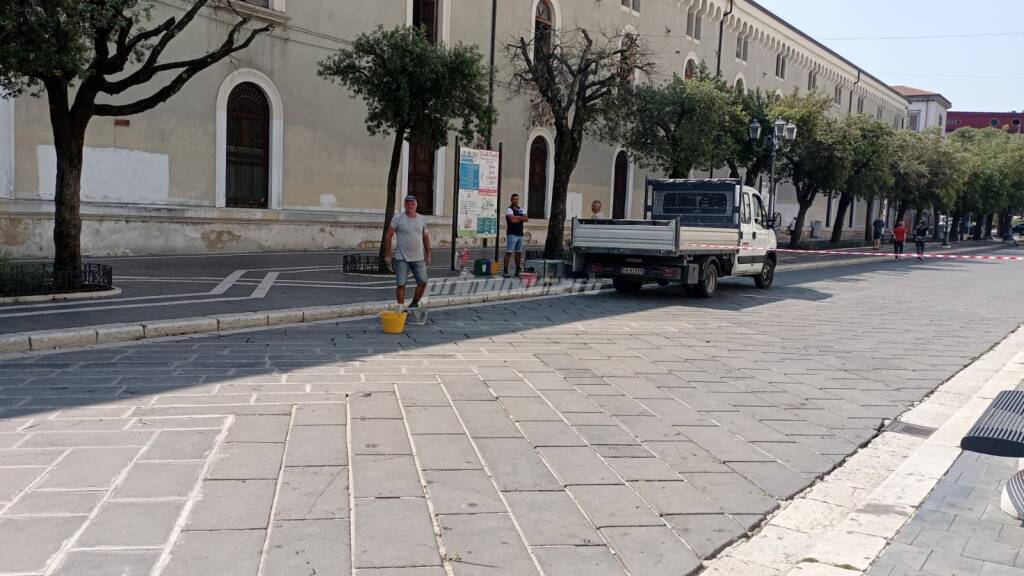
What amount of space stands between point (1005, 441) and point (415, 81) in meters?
12.8

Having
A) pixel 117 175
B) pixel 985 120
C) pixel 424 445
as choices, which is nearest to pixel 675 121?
pixel 117 175

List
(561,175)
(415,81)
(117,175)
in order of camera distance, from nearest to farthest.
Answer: (415,81)
(117,175)
(561,175)

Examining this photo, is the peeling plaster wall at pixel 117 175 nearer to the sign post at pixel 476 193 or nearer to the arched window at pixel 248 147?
the arched window at pixel 248 147

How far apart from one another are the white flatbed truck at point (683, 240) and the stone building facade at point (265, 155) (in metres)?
8.69

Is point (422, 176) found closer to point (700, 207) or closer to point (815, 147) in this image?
point (700, 207)

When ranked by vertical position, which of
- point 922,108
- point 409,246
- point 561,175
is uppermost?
point 922,108

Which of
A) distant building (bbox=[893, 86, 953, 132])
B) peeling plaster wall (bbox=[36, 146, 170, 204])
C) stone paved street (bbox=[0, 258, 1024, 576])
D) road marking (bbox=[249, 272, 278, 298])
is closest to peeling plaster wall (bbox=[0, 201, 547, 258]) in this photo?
peeling plaster wall (bbox=[36, 146, 170, 204])

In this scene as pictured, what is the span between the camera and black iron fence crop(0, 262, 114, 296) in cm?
1055

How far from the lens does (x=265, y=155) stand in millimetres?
20516

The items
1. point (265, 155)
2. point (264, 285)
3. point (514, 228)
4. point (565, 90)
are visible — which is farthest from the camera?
point (565, 90)

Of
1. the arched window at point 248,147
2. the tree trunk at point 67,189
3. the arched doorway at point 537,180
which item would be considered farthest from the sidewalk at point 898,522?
the arched doorway at point 537,180

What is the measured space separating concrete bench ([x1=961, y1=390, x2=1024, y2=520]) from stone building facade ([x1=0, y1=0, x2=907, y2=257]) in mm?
16426

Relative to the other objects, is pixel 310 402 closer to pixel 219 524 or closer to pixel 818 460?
pixel 219 524

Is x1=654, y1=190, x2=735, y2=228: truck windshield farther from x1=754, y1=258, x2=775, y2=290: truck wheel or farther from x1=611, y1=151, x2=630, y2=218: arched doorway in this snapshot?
x1=611, y1=151, x2=630, y2=218: arched doorway
